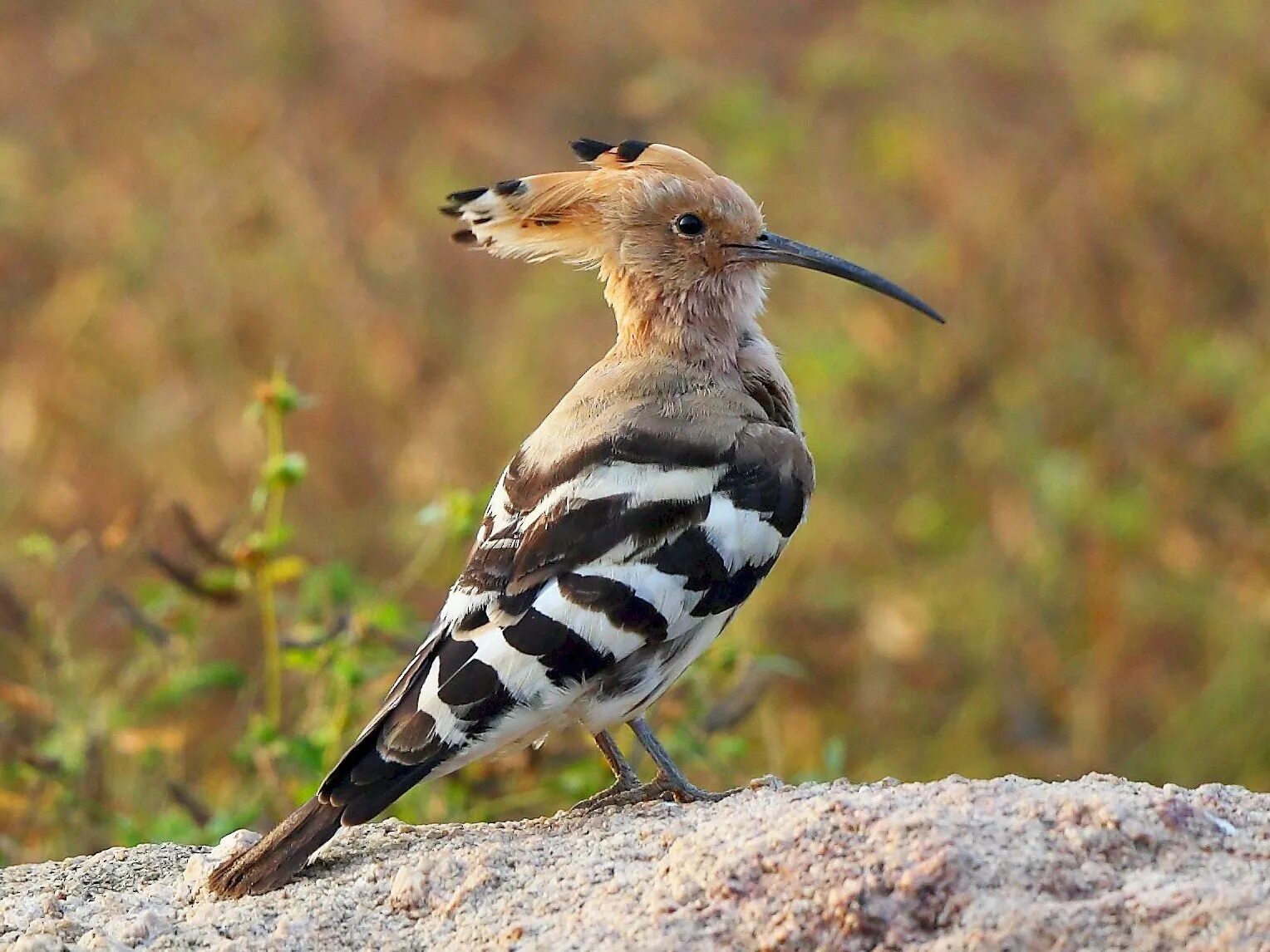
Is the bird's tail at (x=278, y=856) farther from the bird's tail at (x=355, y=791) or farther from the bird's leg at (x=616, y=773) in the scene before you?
the bird's leg at (x=616, y=773)

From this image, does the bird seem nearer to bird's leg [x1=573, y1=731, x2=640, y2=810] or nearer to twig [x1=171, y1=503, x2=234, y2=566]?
bird's leg [x1=573, y1=731, x2=640, y2=810]

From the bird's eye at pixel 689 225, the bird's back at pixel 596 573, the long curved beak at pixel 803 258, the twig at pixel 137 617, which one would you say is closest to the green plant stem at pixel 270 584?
the twig at pixel 137 617

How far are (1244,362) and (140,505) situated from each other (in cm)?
301

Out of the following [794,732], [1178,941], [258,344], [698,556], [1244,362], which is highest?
[258,344]

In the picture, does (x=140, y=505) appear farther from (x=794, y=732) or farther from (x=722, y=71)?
(x=722, y=71)

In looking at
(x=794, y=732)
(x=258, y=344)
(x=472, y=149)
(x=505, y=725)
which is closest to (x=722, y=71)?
(x=472, y=149)

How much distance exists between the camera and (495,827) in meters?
2.36

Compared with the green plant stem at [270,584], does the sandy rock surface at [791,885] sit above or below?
below

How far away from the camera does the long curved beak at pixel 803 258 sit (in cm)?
299

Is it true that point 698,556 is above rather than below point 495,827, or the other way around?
above

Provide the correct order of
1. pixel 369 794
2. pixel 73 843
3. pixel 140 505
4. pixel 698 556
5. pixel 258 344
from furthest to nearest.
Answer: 1. pixel 258 344
2. pixel 140 505
3. pixel 73 843
4. pixel 698 556
5. pixel 369 794

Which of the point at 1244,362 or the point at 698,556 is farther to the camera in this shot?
the point at 1244,362

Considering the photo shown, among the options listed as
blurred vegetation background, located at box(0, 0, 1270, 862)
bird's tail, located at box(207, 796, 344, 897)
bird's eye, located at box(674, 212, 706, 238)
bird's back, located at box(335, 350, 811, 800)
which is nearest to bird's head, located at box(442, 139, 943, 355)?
bird's eye, located at box(674, 212, 706, 238)

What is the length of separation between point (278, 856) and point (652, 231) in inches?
47.6
